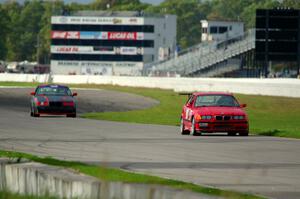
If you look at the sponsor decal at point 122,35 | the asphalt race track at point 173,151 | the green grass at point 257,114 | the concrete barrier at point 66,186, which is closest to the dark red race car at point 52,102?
the green grass at point 257,114

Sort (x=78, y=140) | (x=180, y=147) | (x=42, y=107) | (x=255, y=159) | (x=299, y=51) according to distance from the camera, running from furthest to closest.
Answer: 1. (x=299, y=51)
2. (x=42, y=107)
3. (x=78, y=140)
4. (x=180, y=147)
5. (x=255, y=159)

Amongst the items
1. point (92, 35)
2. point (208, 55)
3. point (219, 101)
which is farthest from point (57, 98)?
point (92, 35)

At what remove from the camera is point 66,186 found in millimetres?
12461

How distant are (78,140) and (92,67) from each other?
140360mm

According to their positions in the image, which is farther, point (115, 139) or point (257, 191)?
point (115, 139)

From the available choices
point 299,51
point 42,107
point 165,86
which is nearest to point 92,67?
point 165,86

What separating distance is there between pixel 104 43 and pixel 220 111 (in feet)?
455

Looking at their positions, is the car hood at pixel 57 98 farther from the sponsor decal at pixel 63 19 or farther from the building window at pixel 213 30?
the sponsor decal at pixel 63 19

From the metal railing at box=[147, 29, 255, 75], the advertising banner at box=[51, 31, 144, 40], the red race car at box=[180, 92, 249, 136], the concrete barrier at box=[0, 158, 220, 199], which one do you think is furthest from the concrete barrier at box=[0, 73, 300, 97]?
the advertising banner at box=[51, 31, 144, 40]

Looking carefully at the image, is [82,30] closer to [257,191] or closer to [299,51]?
[299,51]

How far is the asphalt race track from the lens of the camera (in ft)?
58.4

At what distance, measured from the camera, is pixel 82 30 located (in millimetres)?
170750

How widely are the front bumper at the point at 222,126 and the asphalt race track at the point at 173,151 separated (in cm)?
37

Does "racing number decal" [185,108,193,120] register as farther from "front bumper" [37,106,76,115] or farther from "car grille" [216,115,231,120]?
"front bumper" [37,106,76,115]
